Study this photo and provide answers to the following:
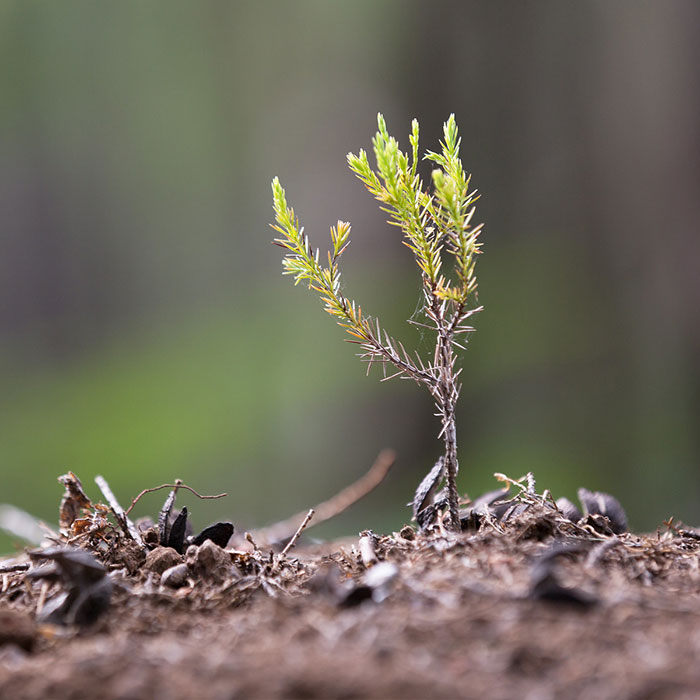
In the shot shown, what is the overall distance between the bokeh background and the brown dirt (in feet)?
10.0

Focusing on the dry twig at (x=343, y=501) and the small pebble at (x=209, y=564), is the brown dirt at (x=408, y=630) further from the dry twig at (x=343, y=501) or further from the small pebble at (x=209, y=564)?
the dry twig at (x=343, y=501)

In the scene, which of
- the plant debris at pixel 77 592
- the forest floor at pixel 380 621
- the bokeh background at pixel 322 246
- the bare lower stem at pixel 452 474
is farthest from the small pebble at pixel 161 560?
the bokeh background at pixel 322 246

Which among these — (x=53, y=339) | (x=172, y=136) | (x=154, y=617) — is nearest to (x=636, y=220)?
(x=154, y=617)

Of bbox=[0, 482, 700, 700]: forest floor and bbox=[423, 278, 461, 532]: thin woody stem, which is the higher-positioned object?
bbox=[423, 278, 461, 532]: thin woody stem

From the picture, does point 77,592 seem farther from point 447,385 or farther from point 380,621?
point 447,385

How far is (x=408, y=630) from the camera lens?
0.61 metres

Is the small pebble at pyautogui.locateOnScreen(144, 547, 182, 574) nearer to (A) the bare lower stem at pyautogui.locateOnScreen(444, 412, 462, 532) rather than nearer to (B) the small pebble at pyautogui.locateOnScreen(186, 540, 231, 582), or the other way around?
(B) the small pebble at pyautogui.locateOnScreen(186, 540, 231, 582)

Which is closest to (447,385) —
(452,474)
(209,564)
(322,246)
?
(452,474)

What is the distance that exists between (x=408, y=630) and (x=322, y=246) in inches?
155

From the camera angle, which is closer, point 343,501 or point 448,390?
point 448,390

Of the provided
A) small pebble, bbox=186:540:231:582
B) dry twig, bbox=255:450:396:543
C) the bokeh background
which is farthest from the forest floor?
the bokeh background

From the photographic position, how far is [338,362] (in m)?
4.61

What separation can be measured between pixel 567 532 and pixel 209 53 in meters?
5.89

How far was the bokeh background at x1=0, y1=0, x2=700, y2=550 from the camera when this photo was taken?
380 centimetres
